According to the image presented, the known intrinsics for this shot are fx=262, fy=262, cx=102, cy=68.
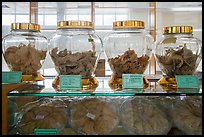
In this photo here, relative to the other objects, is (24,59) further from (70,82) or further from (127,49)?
(127,49)

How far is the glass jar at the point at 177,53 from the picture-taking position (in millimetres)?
833

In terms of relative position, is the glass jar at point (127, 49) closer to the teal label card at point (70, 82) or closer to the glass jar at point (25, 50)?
the teal label card at point (70, 82)

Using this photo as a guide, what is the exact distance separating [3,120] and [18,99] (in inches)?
2.6

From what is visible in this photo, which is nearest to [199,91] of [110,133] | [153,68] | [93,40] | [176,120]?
[176,120]

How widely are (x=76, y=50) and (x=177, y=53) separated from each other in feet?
1.06

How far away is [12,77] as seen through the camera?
0.80m

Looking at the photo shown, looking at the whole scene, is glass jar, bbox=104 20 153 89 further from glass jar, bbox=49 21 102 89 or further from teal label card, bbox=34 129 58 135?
teal label card, bbox=34 129 58 135

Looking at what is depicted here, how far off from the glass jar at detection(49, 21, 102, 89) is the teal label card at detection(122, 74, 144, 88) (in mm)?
93

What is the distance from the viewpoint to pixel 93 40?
34.5 inches

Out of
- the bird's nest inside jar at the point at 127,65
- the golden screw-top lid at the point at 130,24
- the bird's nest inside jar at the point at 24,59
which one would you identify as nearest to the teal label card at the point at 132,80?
the bird's nest inside jar at the point at 127,65

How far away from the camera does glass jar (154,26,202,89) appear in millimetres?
833

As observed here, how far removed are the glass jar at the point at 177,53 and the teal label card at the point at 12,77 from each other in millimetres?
459

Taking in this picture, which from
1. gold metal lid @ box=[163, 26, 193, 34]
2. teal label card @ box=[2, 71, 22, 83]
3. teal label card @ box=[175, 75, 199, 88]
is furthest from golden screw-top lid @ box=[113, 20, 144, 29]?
teal label card @ box=[2, 71, 22, 83]

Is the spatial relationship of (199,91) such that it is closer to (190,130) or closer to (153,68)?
(190,130)
